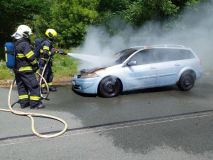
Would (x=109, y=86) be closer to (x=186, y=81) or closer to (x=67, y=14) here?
(x=186, y=81)

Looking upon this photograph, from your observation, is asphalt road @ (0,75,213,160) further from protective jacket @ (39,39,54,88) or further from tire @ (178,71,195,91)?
protective jacket @ (39,39,54,88)

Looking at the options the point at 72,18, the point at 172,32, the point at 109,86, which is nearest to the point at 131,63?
the point at 109,86

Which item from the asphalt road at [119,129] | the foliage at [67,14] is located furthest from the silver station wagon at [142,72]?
the foliage at [67,14]

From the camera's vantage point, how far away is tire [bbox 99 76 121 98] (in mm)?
10922

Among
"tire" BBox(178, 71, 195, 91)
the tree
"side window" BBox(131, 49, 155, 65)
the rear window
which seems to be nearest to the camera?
"side window" BBox(131, 49, 155, 65)

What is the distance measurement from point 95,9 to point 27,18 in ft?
18.3

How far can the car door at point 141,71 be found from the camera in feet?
36.7

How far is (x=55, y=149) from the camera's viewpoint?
6.81 metres

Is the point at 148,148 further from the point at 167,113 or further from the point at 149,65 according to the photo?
the point at 149,65

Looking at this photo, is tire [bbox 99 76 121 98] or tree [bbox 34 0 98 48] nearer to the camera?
tire [bbox 99 76 121 98]

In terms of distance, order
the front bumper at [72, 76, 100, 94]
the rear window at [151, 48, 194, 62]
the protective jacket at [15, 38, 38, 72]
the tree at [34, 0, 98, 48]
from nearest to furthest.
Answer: the protective jacket at [15, 38, 38, 72] < the front bumper at [72, 76, 100, 94] < the rear window at [151, 48, 194, 62] < the tree at [34, 0, 98, 48]

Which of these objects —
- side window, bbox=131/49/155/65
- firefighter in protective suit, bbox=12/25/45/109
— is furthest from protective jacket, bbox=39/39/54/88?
side window, bbox=131/49/155/65

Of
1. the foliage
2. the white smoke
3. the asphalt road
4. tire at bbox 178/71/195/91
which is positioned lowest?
the asphalt road

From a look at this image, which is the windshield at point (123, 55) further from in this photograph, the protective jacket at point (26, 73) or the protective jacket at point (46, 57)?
the protective jacket at point (26, 73)
